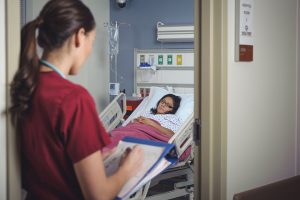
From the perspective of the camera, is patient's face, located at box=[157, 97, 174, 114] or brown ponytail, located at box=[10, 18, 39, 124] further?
patient's face, located at box=[157, 97, 174, 114]

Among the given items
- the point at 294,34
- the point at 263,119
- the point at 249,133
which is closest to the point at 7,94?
the point at 249,133

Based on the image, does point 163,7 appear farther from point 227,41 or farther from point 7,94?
point 7,94

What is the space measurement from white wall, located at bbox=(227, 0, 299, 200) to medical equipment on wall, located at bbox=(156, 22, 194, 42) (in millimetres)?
2062

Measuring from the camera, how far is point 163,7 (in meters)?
4.20

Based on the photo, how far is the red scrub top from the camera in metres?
0.90

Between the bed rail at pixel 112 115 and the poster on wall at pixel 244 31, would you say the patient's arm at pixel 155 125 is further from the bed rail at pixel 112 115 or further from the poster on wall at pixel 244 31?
the poster on wall at pixel 244 31

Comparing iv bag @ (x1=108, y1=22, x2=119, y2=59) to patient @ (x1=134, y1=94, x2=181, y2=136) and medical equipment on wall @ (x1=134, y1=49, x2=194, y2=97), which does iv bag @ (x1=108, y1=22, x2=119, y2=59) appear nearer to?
medical equipment on wall @ (x1=134, y1=49, x2=194, y2=97)

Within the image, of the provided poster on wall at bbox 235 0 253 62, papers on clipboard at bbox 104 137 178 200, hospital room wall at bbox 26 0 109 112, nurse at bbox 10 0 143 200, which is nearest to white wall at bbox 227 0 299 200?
poster on wall at bbox 235 0 253 62

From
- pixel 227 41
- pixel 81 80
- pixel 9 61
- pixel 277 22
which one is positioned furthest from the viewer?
pixel 81 80

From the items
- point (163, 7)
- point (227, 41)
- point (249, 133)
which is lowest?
point (249, 133)

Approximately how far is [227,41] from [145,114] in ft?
7.29

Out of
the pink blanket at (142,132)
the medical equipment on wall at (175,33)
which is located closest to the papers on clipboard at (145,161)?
the pink blanket at (142,132)

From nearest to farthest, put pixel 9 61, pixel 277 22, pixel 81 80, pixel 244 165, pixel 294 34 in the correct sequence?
pixel 9 61 → pixel 244 165 → pixel 277 22 → pixel 294 34 → pixel 81 80

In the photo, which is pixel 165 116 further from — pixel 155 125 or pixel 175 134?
pixel 175 134
